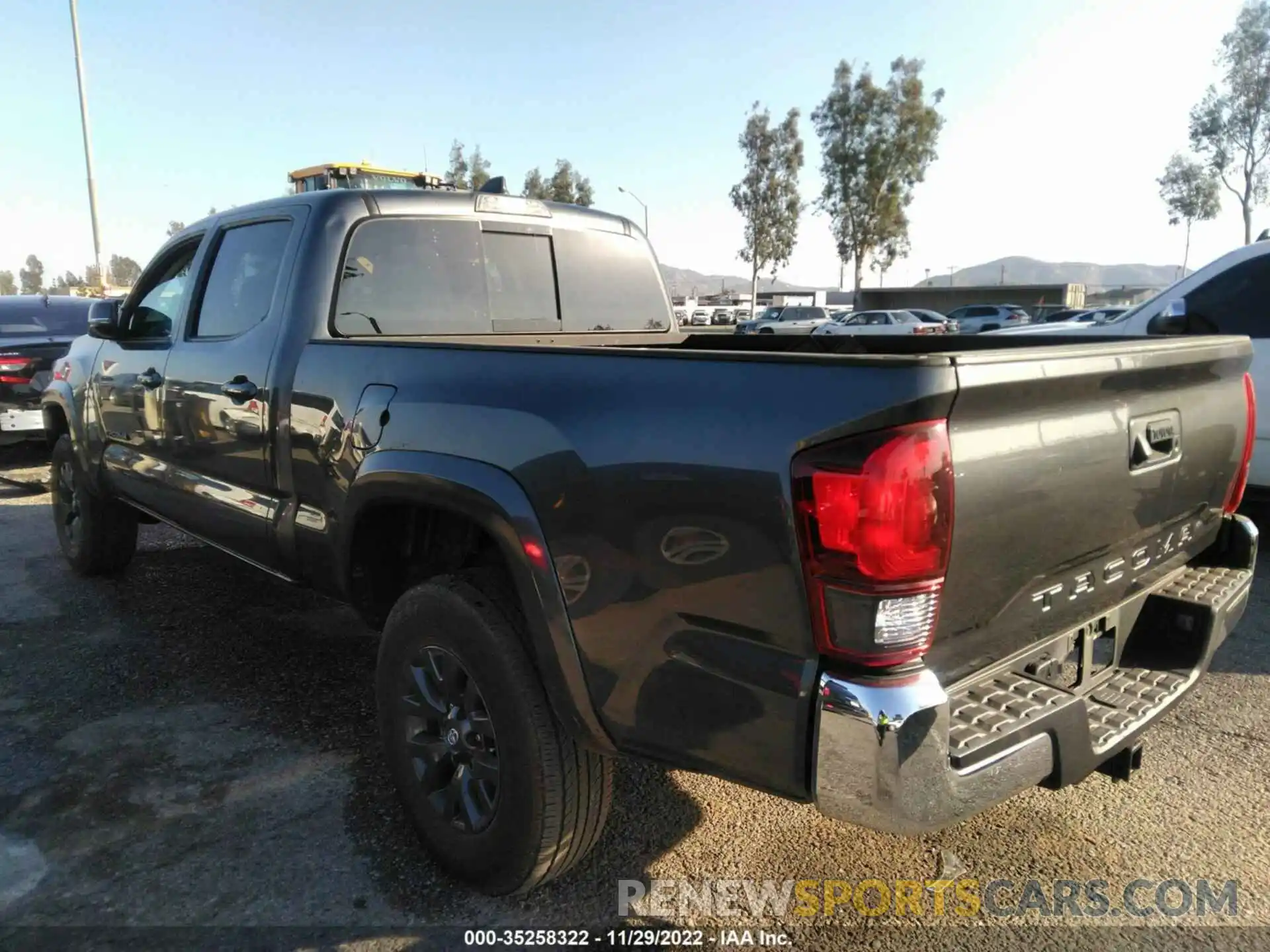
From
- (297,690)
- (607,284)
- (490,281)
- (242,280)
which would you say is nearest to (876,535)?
(490,281)

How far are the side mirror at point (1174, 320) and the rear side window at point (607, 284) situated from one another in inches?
131

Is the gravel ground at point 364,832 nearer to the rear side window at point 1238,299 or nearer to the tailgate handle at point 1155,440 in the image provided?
the tailgate handle at point 1155,440

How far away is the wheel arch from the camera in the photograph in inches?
80.0

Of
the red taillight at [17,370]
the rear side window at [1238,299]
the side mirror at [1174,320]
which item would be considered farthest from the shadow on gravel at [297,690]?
the rear side window at [1238,299]

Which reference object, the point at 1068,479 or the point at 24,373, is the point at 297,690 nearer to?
the point at 1068,479

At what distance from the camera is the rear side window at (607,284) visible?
3.91m

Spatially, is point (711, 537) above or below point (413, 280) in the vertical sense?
below

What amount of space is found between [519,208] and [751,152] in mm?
48580

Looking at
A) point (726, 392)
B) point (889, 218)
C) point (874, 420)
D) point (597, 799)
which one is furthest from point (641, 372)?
point (889, 218)

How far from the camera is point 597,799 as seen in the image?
7.47ft

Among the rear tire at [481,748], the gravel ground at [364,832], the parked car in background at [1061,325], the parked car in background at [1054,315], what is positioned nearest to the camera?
the rear tire at [481,748]

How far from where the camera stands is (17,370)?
8.02 meters

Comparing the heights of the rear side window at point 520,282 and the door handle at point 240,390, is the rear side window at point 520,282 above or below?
above

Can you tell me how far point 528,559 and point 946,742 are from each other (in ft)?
3.28
